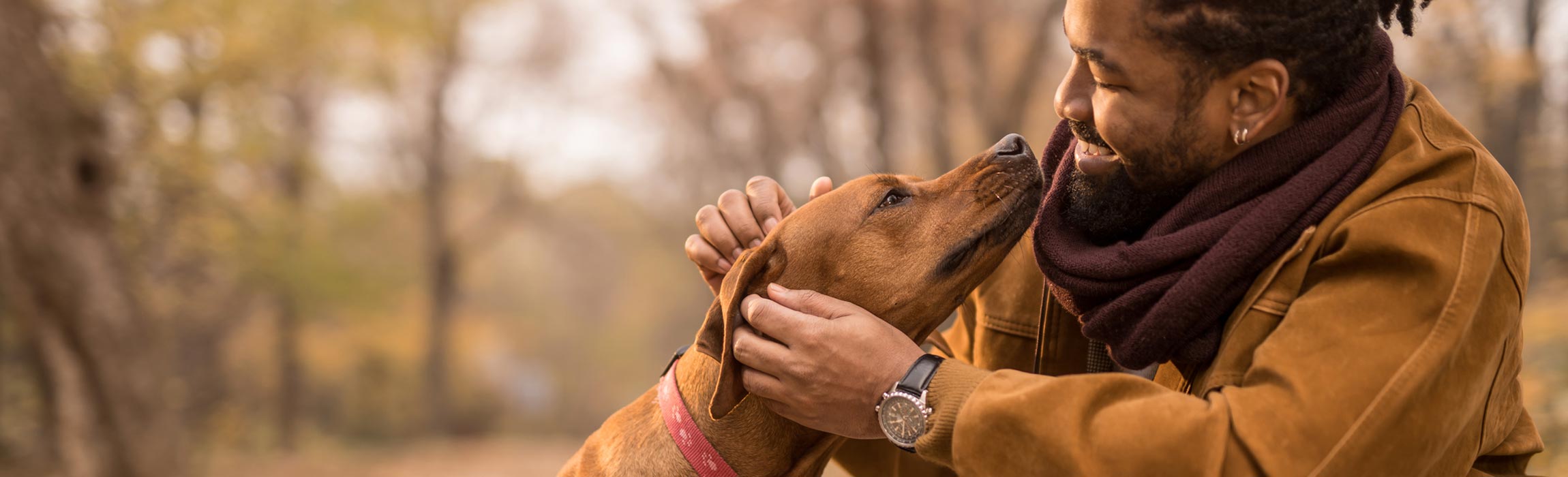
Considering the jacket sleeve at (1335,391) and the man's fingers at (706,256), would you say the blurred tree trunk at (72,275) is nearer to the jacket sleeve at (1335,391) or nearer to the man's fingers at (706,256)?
the man's fingers at (706,256)

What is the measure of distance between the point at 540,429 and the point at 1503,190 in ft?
97.5

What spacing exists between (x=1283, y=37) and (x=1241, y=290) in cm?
47

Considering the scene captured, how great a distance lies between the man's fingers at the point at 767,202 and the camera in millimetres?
2633

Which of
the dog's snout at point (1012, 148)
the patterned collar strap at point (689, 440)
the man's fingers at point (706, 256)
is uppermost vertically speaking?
the dog's snout at point (1012, 148)

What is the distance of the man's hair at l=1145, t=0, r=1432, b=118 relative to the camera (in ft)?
6.19

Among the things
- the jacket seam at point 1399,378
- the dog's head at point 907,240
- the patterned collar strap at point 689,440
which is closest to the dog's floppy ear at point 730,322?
the dog's head at point 907,240

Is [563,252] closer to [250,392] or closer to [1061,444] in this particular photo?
[250,392]

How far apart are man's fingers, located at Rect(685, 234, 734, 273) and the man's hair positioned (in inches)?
46.9

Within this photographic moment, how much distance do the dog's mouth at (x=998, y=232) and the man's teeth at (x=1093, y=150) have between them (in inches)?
6.1

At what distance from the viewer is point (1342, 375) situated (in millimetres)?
1618

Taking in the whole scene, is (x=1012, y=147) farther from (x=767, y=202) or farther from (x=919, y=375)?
(x=919, y=375)

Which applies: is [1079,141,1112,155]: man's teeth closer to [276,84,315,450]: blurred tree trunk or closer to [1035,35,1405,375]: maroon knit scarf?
[1035,35,1405,375]: maroon knit scarf

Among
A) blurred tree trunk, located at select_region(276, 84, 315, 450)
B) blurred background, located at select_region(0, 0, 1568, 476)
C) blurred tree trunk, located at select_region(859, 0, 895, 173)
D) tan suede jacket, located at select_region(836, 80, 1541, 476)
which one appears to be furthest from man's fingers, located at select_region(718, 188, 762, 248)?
blurred tree trunk, located at select_region(276, 84, 315, 450)

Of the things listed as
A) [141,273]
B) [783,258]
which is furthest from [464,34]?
[783,258]
